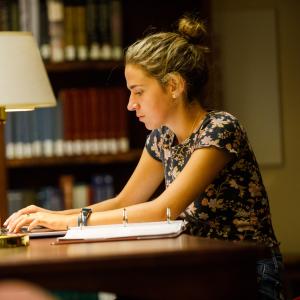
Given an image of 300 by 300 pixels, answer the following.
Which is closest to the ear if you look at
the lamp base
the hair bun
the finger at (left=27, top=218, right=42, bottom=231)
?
the hair bun

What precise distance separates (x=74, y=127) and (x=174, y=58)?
4.51ft

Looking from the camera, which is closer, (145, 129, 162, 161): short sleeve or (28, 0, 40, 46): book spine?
(145, 129, 162, 161): short sleeve

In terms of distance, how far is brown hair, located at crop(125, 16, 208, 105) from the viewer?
224 cm

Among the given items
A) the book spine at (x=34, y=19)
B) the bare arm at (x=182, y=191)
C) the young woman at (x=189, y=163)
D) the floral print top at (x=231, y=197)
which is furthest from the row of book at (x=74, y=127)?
the bare arm at (x=182, y=191)

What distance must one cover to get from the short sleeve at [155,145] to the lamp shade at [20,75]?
32cm

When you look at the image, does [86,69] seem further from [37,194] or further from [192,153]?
[192,153]

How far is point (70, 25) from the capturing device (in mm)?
3531

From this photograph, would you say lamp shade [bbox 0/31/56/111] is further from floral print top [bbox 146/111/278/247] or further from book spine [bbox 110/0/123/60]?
book spine [bbox 110/0/123/60]

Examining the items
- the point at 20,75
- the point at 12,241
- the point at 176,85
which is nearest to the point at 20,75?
the point at 20,75

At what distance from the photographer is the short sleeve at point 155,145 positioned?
2395 millimetres

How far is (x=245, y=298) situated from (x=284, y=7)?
2.89 m

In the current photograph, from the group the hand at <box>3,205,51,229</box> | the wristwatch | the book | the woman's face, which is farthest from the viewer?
the woman's face

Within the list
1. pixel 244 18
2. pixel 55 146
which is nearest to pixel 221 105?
pixel 244 18

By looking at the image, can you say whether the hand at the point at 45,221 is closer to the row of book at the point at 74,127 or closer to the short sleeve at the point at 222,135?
the short sleeve at the point at 222,135
